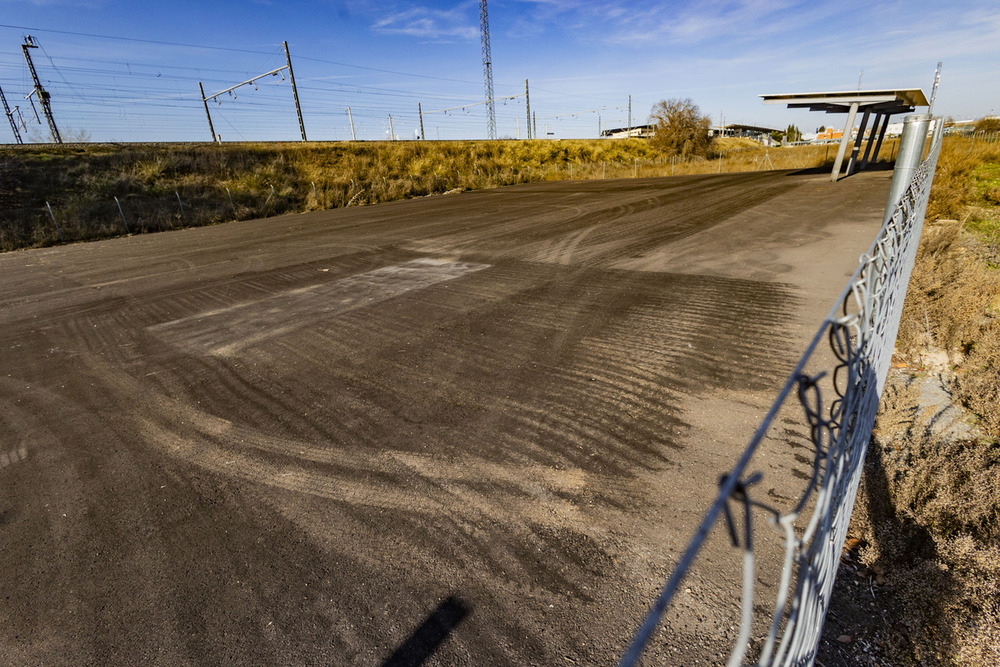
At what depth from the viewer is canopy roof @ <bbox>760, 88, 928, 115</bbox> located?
18.5 meters

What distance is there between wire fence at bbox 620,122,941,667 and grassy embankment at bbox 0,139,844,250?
73.6 feet

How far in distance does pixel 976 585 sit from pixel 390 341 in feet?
17.7

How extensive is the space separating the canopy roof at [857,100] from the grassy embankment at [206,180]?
12.2 meters

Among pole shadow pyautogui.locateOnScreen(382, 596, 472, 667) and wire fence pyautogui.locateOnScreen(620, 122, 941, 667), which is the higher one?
wire fence pyautogui.locateOnScreen(620, 122, 941, 667)

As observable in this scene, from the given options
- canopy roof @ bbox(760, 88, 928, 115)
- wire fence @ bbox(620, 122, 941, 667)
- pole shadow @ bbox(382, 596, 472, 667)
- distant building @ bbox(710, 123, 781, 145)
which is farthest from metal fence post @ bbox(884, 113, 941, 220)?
distant building @ bbox(710, 123, 781, 145)

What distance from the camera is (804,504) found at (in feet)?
8.60

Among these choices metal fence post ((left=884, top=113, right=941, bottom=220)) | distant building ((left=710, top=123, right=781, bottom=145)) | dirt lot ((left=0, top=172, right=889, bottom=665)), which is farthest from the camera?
distant building ((left=710, top=123, right=781, bottom=145))

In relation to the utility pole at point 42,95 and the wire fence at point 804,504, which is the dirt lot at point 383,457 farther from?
the utility pole at point 42,95

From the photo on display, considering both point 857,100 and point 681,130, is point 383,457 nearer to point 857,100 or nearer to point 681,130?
point 857,100

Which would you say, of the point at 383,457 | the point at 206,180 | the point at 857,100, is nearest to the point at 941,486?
the point at 383,457

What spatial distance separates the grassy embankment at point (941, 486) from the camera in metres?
2.25

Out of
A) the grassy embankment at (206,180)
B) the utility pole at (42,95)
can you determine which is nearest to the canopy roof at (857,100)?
the grassy embankment at (206,180)

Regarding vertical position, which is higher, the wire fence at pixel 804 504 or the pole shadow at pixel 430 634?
the wire fence at pixel 804 504

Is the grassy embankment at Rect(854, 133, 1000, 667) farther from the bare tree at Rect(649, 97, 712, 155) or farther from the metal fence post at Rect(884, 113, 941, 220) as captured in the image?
the bare tree at Rect(649, 97, 712, 155)
